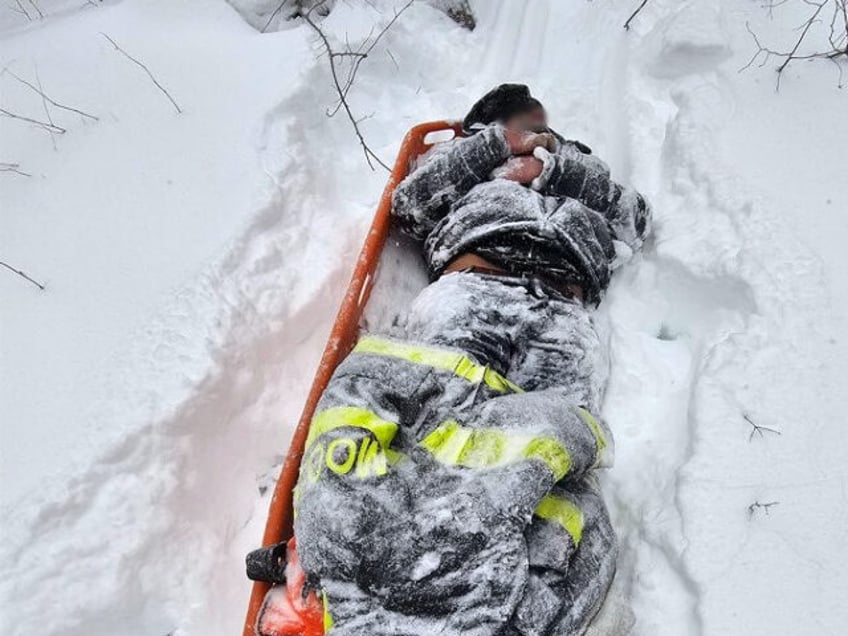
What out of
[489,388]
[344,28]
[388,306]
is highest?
[344,28]

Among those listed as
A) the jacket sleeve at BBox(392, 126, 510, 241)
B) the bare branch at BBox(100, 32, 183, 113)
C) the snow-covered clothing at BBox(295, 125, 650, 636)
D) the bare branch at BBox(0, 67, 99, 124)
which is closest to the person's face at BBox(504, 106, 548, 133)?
the jacket sleeve at BBox(392, 126, 510, 241)

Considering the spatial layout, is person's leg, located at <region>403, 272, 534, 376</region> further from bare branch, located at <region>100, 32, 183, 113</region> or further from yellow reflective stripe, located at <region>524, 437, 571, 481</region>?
bare branch, located at <region>100, 32, 183, 113</region>

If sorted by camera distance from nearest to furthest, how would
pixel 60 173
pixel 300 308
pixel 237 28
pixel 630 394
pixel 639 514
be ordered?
pixel 639 514, pixel 630 394, pixel 300 308, pixel 60 173, pixel 237 28

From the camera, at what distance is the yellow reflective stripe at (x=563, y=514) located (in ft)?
5.36

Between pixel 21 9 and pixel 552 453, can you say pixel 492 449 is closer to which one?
pixel 552 453

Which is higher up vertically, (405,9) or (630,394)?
(405,9)

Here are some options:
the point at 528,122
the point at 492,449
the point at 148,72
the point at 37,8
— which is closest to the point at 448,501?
the point at 492,449

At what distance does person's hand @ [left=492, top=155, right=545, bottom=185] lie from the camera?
8.17ft

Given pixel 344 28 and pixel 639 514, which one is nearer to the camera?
pixel 639 514

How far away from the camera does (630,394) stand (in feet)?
7.74

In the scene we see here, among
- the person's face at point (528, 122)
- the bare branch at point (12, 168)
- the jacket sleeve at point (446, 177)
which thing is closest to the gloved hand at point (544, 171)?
the jacket sleeve at point (446, 177)

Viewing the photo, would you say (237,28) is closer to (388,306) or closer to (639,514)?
(388,306)

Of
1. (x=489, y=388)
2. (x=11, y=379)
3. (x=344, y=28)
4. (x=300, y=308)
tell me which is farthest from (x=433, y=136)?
(x=11, y=379)

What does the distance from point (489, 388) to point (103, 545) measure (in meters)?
1.09
